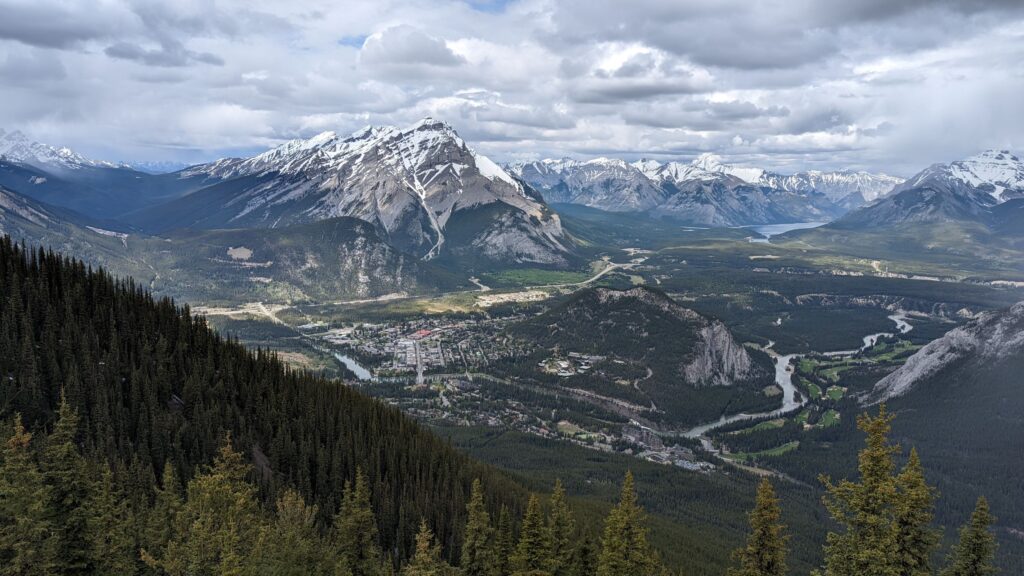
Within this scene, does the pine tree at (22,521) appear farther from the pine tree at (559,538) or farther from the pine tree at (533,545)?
the pine tree at (559,538)

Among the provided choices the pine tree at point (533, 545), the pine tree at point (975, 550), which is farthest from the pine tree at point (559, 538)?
the pine tree at point (975, 550)

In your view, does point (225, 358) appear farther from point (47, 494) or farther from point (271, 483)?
point (47, 494)

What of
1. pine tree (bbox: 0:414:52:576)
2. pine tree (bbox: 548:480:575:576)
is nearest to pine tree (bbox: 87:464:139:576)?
pine tree (bbox: 0:414:52:576)

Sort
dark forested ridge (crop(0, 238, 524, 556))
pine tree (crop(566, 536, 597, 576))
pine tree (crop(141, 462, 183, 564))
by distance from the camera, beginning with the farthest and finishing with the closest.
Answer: dark forested ridge (crop(0, 238, 524, 556)), pine tree (crop(566, 536, 597, 576)), pine tree (crop(141, 462, 183, 564))

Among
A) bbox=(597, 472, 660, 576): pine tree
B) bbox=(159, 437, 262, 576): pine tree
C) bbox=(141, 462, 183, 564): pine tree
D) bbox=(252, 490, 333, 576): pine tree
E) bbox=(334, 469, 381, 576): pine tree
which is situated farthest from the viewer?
bbox=(334, 469, 381, 576): pine tree

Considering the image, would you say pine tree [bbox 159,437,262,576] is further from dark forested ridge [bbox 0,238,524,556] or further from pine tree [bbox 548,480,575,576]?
dark forested ridge [bbox 0,238,524,556]

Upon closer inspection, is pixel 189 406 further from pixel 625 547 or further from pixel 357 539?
pixel 625 547
